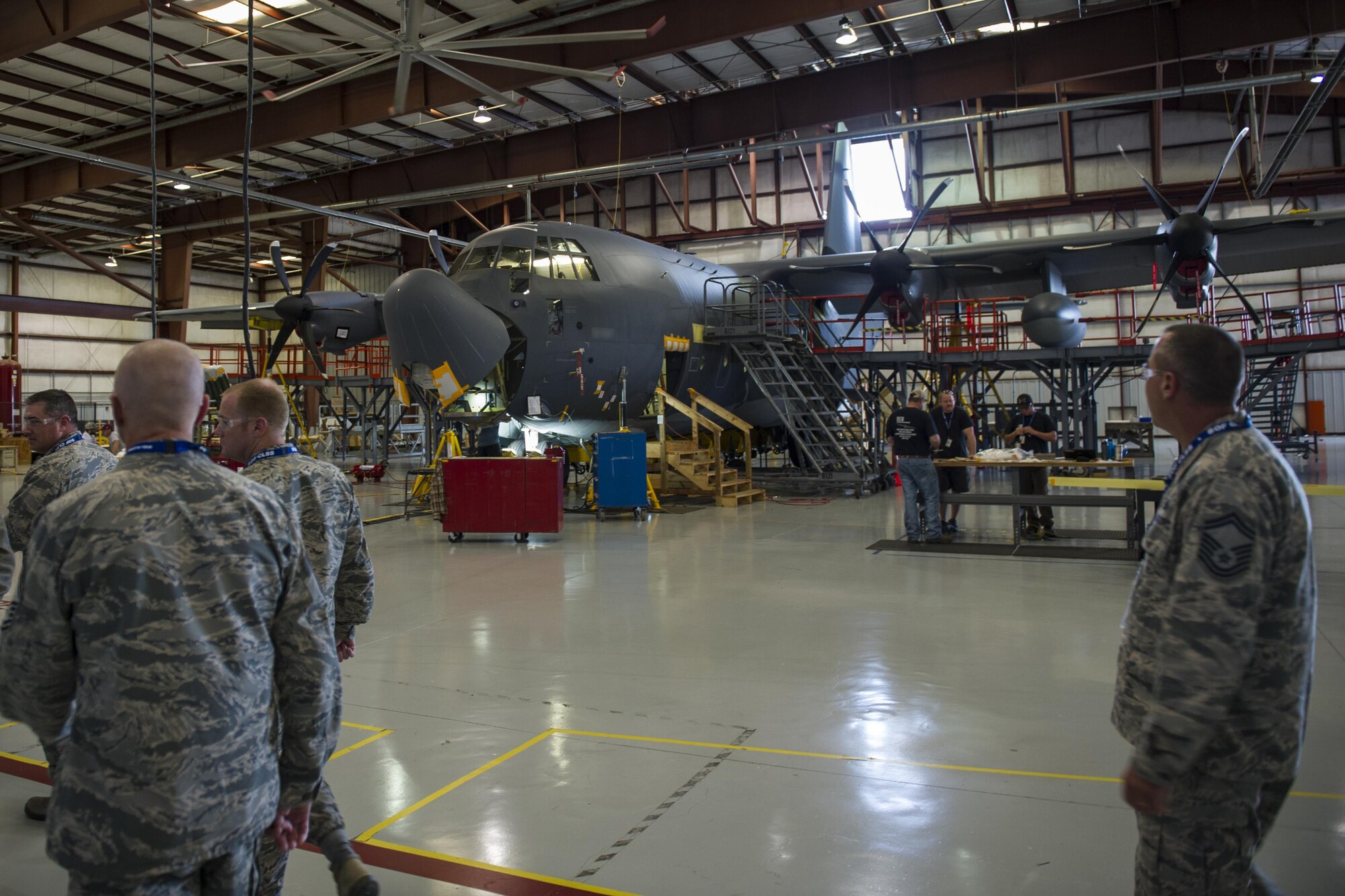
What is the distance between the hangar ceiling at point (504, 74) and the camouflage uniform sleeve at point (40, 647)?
375 inches

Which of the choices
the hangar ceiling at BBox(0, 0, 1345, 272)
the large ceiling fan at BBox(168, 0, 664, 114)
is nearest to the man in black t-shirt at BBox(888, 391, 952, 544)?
the large ceiling fan at BBox(168, 0, 664, 114)

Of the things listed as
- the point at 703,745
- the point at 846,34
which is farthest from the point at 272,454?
the point at 846,34

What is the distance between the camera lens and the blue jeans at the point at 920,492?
995 centimetres

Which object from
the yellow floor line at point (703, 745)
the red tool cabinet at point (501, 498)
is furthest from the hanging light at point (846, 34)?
the yellow floor line at point (703, 745)

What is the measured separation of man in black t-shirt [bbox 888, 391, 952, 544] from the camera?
9867mm

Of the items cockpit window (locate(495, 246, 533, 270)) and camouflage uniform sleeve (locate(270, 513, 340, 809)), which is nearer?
camouflage uniform sleeve (locate(270, 513, 340, 809))

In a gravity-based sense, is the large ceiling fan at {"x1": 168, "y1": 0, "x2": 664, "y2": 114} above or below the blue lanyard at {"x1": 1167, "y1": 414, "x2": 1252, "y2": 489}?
above

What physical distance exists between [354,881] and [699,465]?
479 inches

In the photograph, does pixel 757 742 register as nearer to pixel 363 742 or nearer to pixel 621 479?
pixel 363 742

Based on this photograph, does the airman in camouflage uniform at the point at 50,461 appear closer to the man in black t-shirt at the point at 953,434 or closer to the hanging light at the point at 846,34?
the man in black t-shirt at the point at 953,434

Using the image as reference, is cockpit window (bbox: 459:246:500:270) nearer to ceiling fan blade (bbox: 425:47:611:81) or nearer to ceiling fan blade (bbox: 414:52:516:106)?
ceiling fan blade (bbox: 414:52:516:106)

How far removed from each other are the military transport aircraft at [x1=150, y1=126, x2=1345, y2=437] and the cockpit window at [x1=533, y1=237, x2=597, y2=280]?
0.07ft

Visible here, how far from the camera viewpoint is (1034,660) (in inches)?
211

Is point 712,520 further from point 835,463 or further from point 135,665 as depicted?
point 135,665
